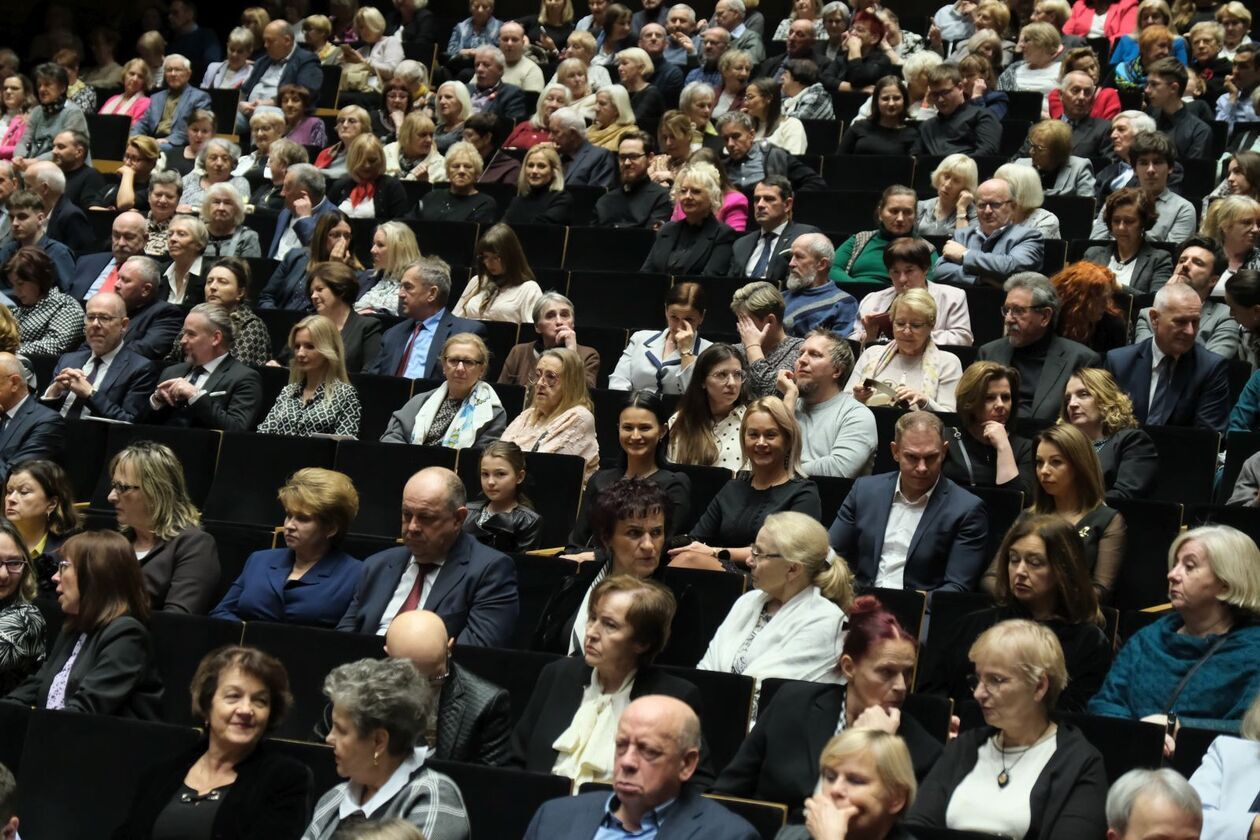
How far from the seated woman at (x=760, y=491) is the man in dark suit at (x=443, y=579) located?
1.52ft

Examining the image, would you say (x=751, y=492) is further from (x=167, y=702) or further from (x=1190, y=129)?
(x=1190, y=129)

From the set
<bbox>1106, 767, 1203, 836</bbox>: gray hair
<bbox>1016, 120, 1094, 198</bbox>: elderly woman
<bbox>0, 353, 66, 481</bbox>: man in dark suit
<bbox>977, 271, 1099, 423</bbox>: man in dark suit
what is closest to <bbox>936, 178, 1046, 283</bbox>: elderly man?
<bbox>1016, 120, 1094, 198</bbox>: elderly woman

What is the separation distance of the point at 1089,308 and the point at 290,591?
98.5 inches

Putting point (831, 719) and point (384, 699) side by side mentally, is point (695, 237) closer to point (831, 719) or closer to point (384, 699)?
point (831, 719)

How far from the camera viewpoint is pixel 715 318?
249 inches

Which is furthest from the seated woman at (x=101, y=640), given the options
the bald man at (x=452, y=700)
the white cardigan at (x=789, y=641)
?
the white cardigan at (x=789, y=641)

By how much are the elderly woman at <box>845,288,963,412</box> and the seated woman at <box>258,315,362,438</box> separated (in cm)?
149

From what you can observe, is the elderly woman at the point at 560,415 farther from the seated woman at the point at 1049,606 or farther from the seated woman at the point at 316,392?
the seated woman at the point at 1049,606

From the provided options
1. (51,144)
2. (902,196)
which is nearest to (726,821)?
(902,196)

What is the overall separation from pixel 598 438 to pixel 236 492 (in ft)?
3.51

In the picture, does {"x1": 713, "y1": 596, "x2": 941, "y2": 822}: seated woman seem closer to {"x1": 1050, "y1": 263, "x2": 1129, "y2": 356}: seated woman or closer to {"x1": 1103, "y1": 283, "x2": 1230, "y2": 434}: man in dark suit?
{"x1": 1103, "y1": 283, "x2": 1230, "y2": 434}: man in dark suit

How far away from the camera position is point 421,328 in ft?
20.3

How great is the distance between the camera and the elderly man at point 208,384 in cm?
566

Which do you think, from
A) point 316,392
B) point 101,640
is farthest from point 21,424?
point 101,640
